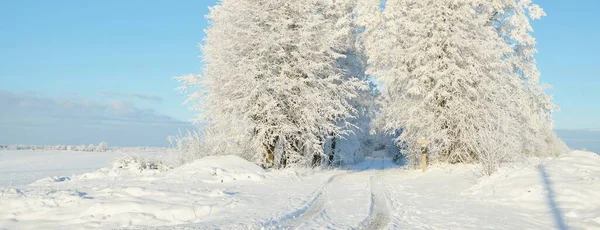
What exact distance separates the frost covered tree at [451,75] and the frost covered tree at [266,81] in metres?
3.37

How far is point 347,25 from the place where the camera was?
2606 centimetres

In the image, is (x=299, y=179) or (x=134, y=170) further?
(x=134, y=170)

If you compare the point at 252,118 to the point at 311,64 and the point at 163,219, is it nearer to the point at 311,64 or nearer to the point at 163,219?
the point at 311,64

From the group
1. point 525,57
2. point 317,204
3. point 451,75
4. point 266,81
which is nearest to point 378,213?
point 317,204

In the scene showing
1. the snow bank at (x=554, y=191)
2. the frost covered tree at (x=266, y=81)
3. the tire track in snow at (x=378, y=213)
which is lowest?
the tire track in snow at (x=378, y=213)

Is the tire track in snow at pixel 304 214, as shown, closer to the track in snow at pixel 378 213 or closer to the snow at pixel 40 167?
the track in snow at pixel 378 213

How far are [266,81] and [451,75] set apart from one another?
8.44 metres

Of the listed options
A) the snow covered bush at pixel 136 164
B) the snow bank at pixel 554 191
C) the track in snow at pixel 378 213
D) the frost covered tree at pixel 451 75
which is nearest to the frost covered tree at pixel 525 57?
the frost covered tree at pixel 451 75

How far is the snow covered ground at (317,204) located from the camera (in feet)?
28.4

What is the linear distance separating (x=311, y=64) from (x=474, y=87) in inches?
310

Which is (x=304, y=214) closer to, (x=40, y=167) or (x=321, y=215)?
(x=321, y=215)

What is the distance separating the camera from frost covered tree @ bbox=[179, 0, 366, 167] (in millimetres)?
21062

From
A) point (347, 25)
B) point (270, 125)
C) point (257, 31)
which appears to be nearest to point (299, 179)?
point (270, 125)

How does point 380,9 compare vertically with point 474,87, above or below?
above
